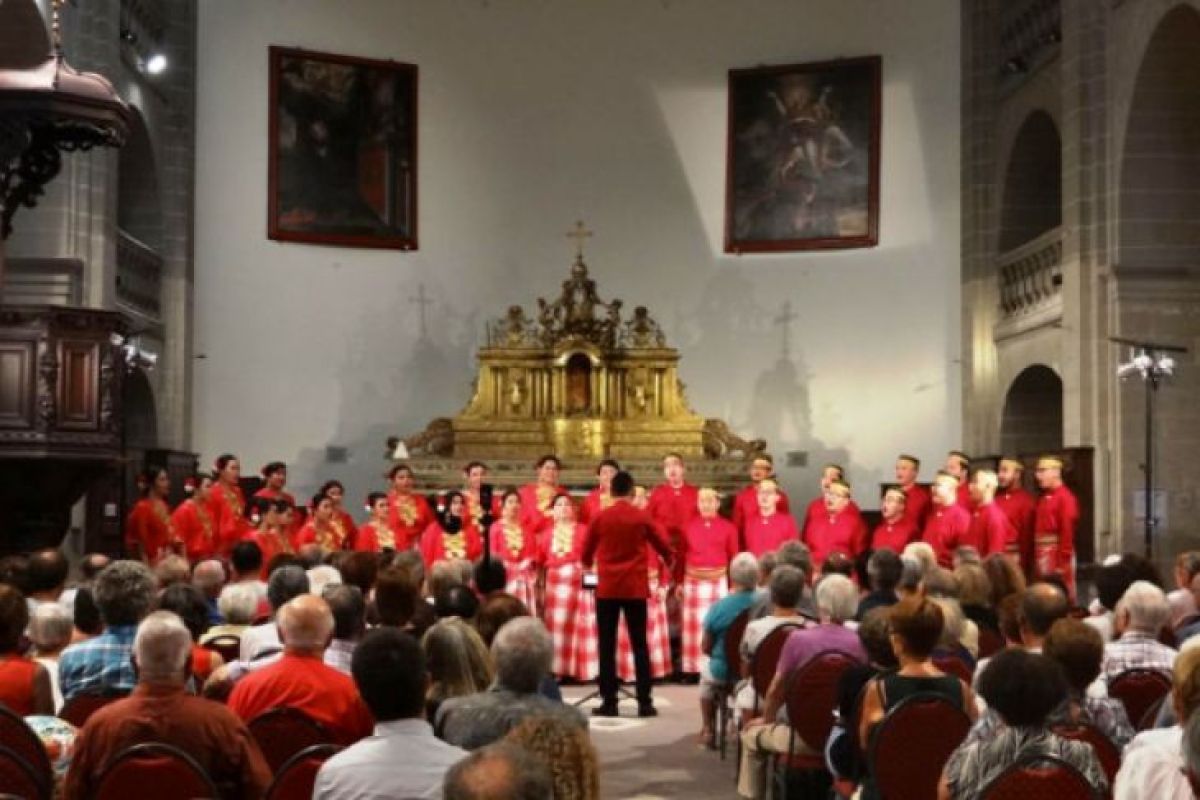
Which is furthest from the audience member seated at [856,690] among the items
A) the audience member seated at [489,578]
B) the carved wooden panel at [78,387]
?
the carved wooden panel at [78,387]

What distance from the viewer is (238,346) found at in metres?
22.5

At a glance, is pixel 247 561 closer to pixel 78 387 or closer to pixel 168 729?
pixel 168 729

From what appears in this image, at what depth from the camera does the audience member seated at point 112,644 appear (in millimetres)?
6418

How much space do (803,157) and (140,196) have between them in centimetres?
912

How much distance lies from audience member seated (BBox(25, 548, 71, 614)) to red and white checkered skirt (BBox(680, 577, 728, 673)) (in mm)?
7041

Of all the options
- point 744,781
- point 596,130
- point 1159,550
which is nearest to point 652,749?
point 744,781

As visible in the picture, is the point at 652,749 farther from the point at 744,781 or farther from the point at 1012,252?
the point at 1012,252

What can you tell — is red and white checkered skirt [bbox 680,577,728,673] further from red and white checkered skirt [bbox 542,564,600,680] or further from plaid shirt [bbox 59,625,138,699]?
plaid shirt [bbox 59,625,138,699]

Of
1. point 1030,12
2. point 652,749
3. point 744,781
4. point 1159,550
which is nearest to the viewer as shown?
point 744,781

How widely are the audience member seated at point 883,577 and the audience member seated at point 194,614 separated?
3.32 m

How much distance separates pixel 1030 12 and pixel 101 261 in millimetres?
11744

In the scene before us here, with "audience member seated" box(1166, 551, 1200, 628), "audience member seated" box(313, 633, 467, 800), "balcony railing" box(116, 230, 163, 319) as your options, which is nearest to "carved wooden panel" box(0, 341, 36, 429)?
"balcony railing" box(116, 230, 163, 319)

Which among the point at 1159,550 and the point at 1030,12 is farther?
the point at 1030,12

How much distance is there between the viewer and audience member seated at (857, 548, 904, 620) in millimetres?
8531
